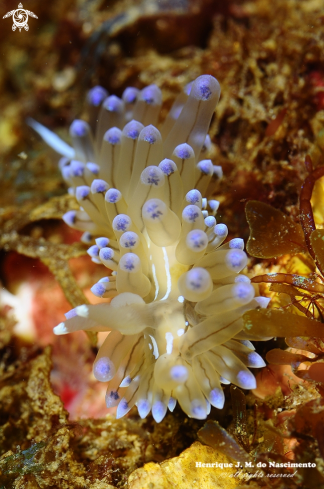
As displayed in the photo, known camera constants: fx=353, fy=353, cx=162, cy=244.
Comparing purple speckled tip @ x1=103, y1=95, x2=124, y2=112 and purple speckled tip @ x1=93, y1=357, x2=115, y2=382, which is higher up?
purple speckled tip @ x1=103, y1=95, x2=124, y2=112

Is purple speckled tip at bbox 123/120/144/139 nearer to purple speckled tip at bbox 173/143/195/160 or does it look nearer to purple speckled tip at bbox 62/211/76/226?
purple speckled tip at bbox 173/143/195/160

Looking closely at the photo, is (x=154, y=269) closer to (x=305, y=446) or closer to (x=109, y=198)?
(x=109, y=198)

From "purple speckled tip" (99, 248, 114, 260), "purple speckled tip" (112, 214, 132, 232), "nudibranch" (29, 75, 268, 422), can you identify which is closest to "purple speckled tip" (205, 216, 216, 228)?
"nudibranch" (29, 75, 268, 422)

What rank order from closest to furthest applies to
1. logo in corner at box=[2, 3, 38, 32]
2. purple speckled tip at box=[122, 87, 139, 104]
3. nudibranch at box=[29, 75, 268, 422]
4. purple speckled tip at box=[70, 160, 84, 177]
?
nudibranch at box=[29, 75, 268, 422], purple speckled tip at box=[70, 160, 84, 177], purple speckled tip at box=[122, 87, 139, 104], logo in corner at box=[2, 3, 38, 32]

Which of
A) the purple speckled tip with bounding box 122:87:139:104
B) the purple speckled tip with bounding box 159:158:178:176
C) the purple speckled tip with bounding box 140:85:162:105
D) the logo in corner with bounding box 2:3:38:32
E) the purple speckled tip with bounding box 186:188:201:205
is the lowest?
the purple speckled tip with bounding box 186:188:201:205

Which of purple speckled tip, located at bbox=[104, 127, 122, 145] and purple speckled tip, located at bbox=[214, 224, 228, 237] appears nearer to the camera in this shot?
purple speckled tip, located at bbox=[214, 224, 228, 237]

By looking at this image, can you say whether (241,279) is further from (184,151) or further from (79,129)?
(79,129)

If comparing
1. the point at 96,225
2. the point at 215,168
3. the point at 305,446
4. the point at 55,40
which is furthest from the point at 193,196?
the point at 55,40

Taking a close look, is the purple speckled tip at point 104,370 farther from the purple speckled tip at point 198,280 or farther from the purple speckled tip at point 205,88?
the purple speckled tip at point 205,88
